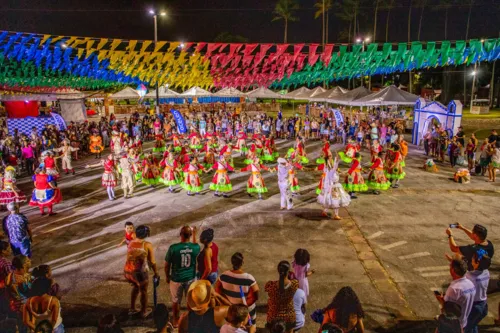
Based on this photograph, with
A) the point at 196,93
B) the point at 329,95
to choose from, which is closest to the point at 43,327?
the point at 329,95

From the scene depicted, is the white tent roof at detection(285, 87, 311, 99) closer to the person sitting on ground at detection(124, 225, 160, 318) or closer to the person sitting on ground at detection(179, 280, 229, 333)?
the person sitting on ground at detection(124, 225, 160, 318)

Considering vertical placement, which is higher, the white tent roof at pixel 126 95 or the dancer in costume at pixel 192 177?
the white tent roof at pixel 126 95

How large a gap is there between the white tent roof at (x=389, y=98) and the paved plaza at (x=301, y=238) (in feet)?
28.5

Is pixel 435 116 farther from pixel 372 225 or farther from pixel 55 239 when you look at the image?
pixel 55 239

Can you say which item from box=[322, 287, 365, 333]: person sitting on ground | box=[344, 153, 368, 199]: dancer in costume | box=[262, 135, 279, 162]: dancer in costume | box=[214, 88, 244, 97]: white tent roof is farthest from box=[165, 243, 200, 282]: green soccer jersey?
box=[214, 88, 244, 97]: white tent roof

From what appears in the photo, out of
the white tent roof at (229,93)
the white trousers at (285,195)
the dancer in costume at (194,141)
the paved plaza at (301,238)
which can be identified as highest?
the white tent roof at (229,93)

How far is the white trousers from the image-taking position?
432 inches

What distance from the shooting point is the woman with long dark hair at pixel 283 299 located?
4203 millimetres

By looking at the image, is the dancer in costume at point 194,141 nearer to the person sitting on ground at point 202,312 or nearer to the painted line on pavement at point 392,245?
the painted line on pavement at point 392,245

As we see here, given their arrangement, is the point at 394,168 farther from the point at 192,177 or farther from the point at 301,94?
the point at 301,94

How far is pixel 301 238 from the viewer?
9195 mm

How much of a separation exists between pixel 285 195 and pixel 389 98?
14327 mm

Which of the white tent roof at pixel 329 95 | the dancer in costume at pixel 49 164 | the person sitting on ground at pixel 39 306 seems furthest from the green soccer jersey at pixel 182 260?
the white tent roof at pixel 329 95

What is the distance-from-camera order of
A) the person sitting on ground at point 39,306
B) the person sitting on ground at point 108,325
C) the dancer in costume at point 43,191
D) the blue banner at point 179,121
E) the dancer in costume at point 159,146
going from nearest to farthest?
the person sitting on ground at point 108,325, the person sitting on ground at point 39,306, the dancer in costume at point 43,191, the dancer in costume at point 159,146, the blue banner at point 179,121
